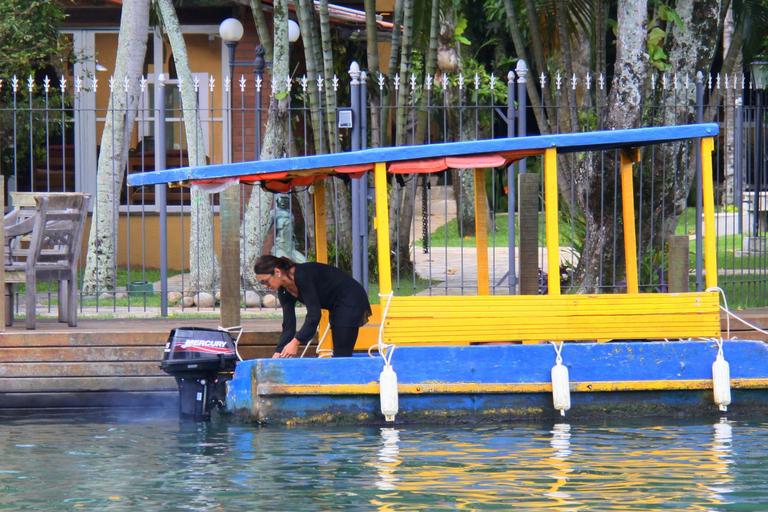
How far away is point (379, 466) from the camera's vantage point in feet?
30.3

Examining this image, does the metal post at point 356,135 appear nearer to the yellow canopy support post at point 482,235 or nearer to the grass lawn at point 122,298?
the yellow canopy support post at point 482,235

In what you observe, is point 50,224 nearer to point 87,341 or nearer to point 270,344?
point 87,341

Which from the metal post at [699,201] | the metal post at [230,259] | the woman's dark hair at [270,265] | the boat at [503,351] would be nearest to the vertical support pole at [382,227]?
the boat at [503,351]

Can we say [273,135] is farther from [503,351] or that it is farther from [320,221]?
[503,351]

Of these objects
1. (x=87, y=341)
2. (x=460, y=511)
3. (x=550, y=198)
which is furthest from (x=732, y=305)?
(x=460, y=511)

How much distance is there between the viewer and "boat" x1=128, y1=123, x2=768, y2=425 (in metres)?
10.6

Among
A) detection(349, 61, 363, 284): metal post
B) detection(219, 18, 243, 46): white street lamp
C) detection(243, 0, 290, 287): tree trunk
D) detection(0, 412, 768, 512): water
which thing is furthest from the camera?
detection(219, 18, 243, 46): white street lamp

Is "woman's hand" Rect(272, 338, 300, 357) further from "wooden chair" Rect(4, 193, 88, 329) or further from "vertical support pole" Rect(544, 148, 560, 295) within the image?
"wooden chair" Rect(4, 193, 88, 329)

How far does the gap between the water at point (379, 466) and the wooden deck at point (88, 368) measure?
1.41ft

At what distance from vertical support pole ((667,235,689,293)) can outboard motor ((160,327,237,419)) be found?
366cm

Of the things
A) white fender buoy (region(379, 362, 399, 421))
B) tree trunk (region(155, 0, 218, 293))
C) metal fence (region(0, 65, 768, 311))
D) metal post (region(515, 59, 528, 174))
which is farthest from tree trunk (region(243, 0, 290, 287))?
white fender buoy (region(379, 362, 399, 421))

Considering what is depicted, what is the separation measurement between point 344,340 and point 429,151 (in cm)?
154

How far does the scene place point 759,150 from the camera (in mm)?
14055

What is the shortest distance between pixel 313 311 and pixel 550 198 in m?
1.87
